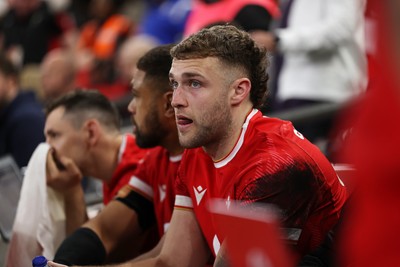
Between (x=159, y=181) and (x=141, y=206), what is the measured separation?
14 cm

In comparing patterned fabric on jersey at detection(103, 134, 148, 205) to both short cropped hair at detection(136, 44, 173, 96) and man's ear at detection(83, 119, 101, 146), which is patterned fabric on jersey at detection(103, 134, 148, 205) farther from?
short cropped hair at detection(136, 44, 173, 96)

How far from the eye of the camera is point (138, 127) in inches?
141

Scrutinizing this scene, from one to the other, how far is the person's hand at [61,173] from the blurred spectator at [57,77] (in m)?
2.91

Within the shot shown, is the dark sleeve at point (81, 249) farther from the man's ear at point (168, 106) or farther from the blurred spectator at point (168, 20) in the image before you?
the blurred spectator at point (168, 20)

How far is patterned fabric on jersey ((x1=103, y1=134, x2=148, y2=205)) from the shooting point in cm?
402

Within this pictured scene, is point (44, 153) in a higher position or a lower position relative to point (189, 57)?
lower

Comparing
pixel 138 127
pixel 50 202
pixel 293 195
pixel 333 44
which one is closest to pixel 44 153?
pixel 50 202

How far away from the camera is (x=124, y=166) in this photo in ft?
13.3

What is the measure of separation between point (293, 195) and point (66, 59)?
14.8ft

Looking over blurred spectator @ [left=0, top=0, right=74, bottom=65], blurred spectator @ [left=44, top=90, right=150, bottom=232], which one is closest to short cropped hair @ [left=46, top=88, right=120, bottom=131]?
blurred spectator @ [left=44, top=90, right=150, bottom=232]

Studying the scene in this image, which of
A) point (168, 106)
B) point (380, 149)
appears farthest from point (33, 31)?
point (380, 149)

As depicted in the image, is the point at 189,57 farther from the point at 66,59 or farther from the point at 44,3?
the point at 44,3

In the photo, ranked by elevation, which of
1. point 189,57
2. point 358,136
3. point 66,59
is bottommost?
point 66,59

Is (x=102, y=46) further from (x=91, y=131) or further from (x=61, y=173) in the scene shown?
(x=61, y=173)
